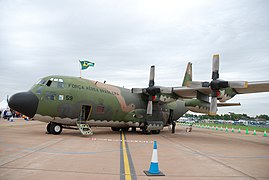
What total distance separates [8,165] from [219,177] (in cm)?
555

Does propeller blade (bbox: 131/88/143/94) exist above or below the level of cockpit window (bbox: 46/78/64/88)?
above

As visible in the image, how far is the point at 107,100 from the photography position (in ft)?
58.0

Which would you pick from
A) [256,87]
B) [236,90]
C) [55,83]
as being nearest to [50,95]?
[55,83]

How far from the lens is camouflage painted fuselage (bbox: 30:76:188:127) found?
14672 mm

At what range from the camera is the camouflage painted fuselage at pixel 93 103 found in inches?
578

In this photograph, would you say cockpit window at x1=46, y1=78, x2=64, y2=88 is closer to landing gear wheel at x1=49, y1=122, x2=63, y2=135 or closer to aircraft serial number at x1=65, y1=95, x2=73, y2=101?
aircraft serial number at x1=65, y1=95, x2=73, y2=101

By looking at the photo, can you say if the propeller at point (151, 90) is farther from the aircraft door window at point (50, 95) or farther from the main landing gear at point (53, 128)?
the aircraft door window at point (50, 95)

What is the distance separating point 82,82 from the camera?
54.6 ft

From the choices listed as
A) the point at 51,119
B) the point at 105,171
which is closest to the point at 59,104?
the point at 51,119

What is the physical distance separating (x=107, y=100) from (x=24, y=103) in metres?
6.00

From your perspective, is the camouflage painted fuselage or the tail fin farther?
the tail fin

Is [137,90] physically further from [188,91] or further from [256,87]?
[256,87]

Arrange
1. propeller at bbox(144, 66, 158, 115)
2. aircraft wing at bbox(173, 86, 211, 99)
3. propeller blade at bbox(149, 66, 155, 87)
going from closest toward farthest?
aircraft wing at bbox(173, 86, 211, 99), propeller at bbox(144, 66, 158, 115), propeller blade at bbox(149, 66, 155, 87)

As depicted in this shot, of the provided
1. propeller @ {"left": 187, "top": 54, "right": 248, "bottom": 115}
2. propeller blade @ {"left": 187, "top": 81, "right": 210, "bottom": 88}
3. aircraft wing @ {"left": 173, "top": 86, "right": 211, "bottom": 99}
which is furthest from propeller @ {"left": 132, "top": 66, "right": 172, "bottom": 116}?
propeller @ {"left": 187, "top": 54, "right": 248, "bottom": 115}
